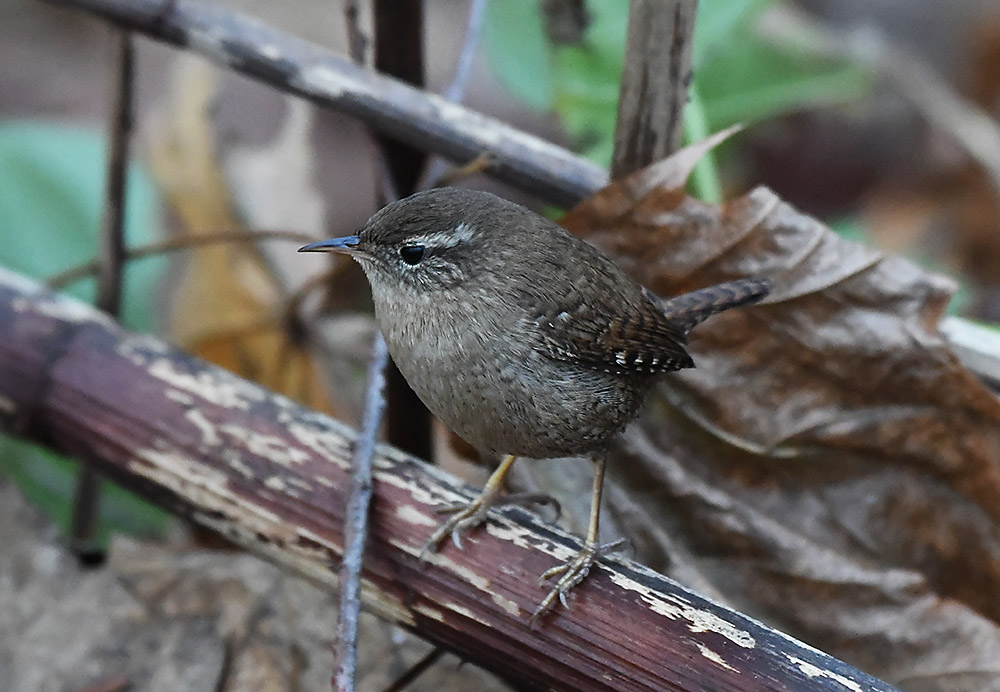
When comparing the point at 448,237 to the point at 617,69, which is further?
the point at 617,69

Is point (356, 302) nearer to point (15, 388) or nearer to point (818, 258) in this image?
point (15, 388)

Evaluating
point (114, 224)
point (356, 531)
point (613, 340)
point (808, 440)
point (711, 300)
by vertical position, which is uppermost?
point (808, 440)

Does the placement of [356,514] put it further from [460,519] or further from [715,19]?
[715,19]

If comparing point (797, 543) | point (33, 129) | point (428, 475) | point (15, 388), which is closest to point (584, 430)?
point (428, 475)

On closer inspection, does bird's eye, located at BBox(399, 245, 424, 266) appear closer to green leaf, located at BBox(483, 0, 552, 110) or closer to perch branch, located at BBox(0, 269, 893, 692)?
perch branch, located at BBox(0, 269, 893, 692)

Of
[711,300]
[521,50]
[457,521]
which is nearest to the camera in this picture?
[457,521]

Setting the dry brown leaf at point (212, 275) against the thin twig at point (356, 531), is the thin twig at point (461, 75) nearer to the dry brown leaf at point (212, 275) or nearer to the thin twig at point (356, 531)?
the thin twig at point (356, 531)

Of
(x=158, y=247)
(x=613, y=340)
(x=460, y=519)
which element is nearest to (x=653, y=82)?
(x=613, y=340)
